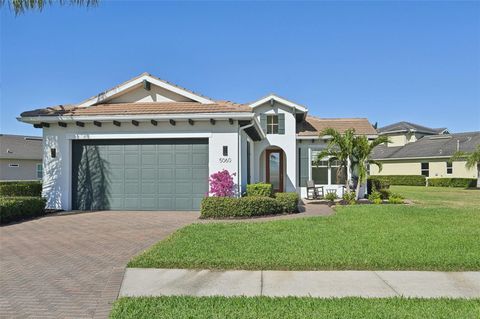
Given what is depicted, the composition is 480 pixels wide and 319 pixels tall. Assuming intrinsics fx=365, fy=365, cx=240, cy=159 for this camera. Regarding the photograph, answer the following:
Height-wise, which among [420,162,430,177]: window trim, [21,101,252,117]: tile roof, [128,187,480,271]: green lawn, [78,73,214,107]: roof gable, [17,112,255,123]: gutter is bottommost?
[128,187,480,271]: green lawn

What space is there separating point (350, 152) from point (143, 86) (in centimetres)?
980

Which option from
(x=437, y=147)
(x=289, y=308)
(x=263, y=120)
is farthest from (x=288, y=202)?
(x=437, y=147)

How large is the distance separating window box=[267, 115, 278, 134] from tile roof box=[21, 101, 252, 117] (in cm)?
595

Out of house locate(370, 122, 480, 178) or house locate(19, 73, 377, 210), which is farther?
house locate(370, 122, 480, 178)

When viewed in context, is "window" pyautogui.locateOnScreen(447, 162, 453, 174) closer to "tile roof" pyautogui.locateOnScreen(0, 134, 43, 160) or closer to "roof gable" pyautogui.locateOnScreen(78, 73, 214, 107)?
"roof gable" pyautogui.locateOnScreen(78, 73, 214, 107)

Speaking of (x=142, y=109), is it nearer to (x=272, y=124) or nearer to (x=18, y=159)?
(x=272, y=124)

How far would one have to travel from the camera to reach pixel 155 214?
13.2 m

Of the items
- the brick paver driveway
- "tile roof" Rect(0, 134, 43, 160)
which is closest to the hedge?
the brick paver driveway

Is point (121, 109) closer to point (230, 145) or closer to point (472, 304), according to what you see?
point (230, 145)

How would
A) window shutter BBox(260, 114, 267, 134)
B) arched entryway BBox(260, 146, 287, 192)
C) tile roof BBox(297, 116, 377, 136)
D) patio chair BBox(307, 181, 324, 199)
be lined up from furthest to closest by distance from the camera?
arched entryway BBox(260, 146, 287, 192), tile roof BBox(297, 116, 377, 136), window shutter BBox(260, 114, 267, 134), patio chair BBox(307, 181, 324, 199)

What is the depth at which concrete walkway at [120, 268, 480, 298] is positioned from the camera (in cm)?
503

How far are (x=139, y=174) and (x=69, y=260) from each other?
777 centimetres

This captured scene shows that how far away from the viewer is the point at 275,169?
24703mm

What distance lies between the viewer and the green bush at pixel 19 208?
11.4 metres
